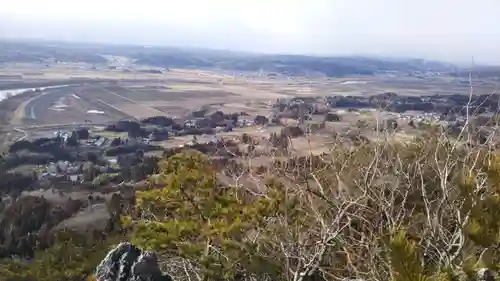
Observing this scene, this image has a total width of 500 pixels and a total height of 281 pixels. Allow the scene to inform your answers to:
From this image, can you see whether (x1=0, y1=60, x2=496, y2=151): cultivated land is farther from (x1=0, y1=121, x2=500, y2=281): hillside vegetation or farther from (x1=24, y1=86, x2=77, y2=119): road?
(x1=0, y1=121, x2=500, y2=281): hillside vegetation

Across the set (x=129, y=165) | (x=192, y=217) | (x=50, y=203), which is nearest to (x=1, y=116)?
(x=129, y=165)

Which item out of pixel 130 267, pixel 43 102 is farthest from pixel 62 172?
pixel 130 267

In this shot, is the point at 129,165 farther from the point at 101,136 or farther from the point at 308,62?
the point at 308,62

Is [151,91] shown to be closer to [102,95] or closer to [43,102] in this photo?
[102,95]

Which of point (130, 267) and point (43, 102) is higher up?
point (130, 267)

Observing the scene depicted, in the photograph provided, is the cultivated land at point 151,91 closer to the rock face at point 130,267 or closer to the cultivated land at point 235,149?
the cultivated land at point 235,149

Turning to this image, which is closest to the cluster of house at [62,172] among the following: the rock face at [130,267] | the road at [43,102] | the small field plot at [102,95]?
the road at [43,102]

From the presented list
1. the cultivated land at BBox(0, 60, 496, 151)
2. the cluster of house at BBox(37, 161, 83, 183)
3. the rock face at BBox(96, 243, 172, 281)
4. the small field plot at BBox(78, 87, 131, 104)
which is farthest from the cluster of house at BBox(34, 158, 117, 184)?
the rock face at BBox(96, 243, 172, 281)

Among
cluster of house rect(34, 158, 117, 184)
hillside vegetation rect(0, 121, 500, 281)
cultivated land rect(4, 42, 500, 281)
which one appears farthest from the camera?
cluster of house rect(34, 158, 117, 184)
